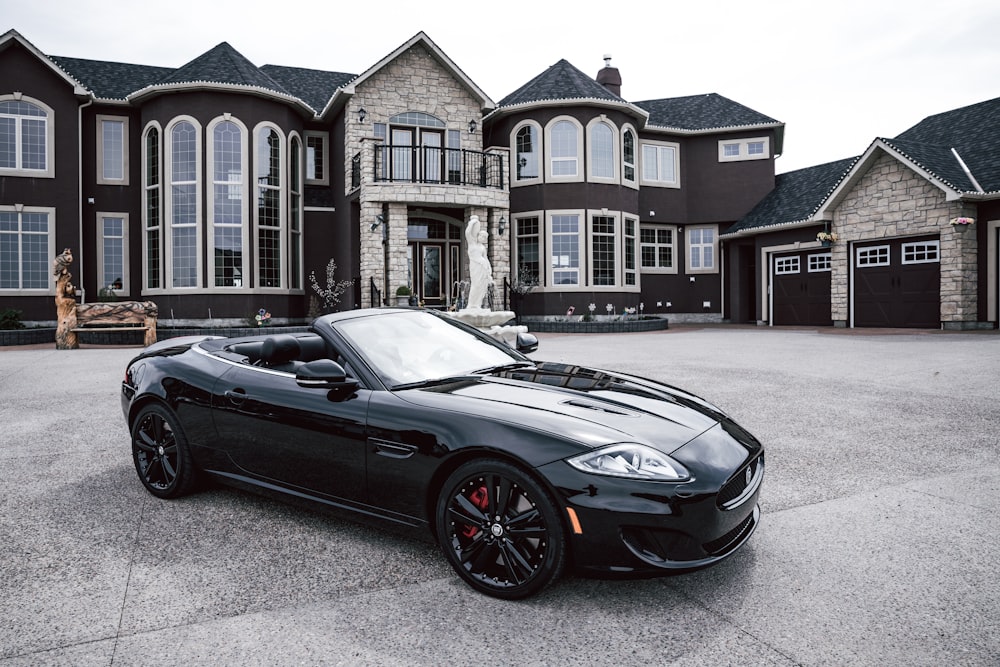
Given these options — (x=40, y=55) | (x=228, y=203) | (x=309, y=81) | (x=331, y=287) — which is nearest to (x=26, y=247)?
(x=40, y=55)

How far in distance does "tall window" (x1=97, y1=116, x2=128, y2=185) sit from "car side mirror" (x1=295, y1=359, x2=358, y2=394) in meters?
21.9

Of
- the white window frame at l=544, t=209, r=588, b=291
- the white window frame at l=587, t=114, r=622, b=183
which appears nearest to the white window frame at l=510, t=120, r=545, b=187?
the white window frame at l=544, t=209, r=588, b=291

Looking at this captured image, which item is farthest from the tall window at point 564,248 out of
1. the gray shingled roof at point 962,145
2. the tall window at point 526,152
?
the gray shingled roof at point 962,145

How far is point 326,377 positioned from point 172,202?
19.9 metres

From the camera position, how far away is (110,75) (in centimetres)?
2281

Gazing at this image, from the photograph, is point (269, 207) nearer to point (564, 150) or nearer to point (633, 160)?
point (564, 150)

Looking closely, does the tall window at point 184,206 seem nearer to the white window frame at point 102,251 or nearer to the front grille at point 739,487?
the white window frame at point 102,251

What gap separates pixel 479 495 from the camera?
2889 mm

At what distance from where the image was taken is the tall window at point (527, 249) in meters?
23.7

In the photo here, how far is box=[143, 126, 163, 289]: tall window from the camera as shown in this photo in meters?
21.0

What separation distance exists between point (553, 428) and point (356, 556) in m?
1.25

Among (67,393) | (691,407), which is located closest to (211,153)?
(67,393)

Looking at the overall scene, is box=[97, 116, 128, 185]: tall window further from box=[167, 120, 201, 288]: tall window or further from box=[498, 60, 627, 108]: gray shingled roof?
box=[498, 60, 627, 108]: gray shingled roof

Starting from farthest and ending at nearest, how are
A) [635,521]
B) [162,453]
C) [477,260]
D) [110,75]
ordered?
[110,75] < [477,260] < [162,453] < [635,521]
